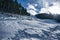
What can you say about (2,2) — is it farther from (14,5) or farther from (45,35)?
(45,35)

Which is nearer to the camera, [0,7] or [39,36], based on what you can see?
[39,36]

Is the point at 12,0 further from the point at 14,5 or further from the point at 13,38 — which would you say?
the point at 13,38

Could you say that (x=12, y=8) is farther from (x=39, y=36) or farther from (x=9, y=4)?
(x=39, y=36)

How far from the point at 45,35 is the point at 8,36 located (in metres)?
1.83

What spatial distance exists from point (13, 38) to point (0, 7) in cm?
4619

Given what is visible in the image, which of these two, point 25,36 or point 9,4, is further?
point 9,4

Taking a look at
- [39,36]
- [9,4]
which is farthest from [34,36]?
[9,4]

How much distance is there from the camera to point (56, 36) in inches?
341

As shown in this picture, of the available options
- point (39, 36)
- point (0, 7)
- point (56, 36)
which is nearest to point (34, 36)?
point (39, 36)

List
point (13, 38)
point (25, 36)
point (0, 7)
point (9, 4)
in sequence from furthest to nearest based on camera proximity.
Result: point (9, 4) → point (0, 7) → point (25, 36) → point (13, 38)

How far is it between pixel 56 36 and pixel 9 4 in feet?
163

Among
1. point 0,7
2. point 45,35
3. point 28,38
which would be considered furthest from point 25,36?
point 0,7

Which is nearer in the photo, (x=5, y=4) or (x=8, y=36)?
(x=8, y=36)

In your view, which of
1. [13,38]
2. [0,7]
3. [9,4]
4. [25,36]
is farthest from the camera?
[9,4]
